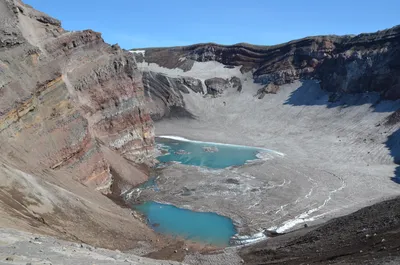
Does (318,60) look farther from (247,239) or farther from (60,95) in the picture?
(60,95)

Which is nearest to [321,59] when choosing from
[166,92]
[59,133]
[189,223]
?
[166,92]

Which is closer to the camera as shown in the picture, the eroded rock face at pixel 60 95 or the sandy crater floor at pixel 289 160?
the eroded rock face at pixel 60 95

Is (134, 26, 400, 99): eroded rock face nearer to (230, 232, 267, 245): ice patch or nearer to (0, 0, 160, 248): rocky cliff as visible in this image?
(230, 232, 267, 245): ice patch

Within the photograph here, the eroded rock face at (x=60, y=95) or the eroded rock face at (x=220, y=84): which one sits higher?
the eroded rock face at (x=220, y=84)

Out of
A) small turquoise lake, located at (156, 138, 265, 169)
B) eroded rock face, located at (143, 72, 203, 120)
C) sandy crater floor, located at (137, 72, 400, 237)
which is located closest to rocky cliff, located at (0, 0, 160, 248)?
sandy crater floor, located at (137, 72, 400, 237)

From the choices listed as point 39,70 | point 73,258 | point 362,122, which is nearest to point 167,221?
point 39,70

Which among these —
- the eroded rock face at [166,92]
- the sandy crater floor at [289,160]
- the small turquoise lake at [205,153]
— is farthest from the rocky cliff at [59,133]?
the eroded rock face at [166,92]

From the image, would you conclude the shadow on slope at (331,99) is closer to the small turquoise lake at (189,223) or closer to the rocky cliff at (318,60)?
the rocky cliff at (318,60)
